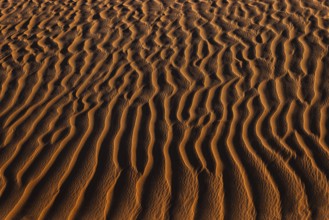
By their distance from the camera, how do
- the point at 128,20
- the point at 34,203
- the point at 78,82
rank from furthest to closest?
the point at 128,20 < the point at 78,82 < the point at 34,203

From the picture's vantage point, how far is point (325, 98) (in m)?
5.02

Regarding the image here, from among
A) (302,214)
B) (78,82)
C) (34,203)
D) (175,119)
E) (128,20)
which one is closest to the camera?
(302,214)

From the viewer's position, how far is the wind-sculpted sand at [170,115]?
13.2 ft

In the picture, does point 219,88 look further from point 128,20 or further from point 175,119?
point 128,20

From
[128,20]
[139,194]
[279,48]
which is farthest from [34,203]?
[128,20]

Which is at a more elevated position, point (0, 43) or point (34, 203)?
point (34, 203)

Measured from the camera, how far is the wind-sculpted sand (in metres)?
4.02

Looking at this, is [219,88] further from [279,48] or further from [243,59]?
[279,48]

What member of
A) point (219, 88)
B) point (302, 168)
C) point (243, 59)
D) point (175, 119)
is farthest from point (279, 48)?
point (302, 168)

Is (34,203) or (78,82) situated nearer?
(34,203)

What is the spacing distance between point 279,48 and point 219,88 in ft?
4.23

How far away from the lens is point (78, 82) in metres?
5.93

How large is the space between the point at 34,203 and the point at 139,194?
954mm

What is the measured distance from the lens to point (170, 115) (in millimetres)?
5074
